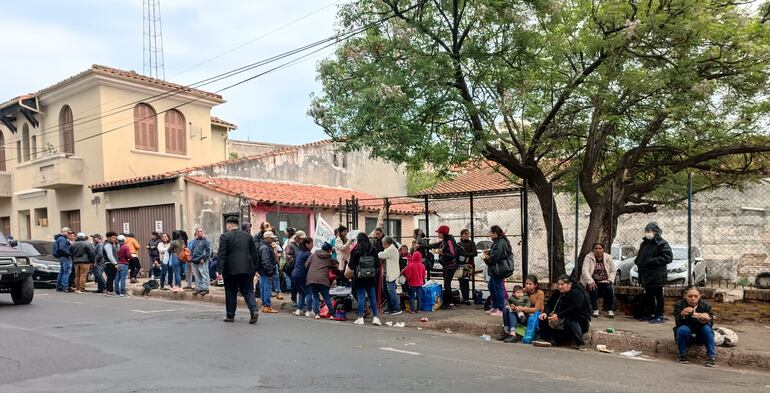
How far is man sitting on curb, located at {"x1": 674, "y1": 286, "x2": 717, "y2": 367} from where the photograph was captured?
310 inches

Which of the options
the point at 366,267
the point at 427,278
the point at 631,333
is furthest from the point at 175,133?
the point at 631,333

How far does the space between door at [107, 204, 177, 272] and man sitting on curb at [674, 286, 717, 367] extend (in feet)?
54.6

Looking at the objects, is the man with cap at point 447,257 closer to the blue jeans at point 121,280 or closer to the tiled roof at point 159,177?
the blue jeans at point 121,280

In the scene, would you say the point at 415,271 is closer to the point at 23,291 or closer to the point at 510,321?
the point at 510,321

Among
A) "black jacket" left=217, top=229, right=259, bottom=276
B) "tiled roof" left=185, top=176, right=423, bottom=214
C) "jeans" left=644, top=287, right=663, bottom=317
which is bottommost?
"jeans" left=644, top=287, right=663, bottom=317

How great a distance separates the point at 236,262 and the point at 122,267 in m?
7.08

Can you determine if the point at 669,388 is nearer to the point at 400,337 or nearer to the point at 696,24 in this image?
the point at 400,337

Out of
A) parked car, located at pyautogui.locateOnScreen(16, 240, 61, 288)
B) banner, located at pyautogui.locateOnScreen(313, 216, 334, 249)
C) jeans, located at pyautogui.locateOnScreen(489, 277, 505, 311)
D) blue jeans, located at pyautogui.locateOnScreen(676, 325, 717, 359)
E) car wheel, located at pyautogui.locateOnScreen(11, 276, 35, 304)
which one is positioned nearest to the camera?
blue jeans, located at pyautogui.locateOnScreen(676, 325, 717, 359)

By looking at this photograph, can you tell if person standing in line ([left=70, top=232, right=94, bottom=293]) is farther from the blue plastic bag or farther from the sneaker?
the sneaker

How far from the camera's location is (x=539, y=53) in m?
10.5

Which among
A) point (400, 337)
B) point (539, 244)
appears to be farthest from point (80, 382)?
point (539, 244)

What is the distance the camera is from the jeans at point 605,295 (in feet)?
34.6

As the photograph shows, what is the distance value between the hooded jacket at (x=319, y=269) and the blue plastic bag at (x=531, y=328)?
3.81 meters

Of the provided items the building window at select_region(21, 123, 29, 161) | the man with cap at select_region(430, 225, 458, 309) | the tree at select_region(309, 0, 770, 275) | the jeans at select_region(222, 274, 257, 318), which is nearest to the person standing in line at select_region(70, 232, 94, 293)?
the jeans at select_region(222, 274, 257, 318)
